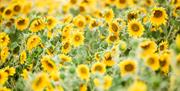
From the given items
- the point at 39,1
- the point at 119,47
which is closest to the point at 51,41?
the point at 119,47

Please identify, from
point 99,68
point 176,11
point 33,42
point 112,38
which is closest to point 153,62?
point 99,68

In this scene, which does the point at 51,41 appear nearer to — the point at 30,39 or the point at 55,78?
the point at 30,39

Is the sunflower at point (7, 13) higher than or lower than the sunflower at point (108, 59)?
higher

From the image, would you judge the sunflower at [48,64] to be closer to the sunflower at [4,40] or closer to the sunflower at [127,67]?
the sunflower at [127,67]

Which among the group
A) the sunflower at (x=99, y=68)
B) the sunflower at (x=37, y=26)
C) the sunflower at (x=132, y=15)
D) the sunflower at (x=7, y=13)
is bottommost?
the sunflower at (x=99, y=68)

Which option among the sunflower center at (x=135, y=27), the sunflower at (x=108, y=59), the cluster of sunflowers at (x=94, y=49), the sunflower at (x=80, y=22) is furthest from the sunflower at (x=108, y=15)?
the sunflower at (x=108, y=59)

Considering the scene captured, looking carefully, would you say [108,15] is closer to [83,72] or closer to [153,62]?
[83,72]
